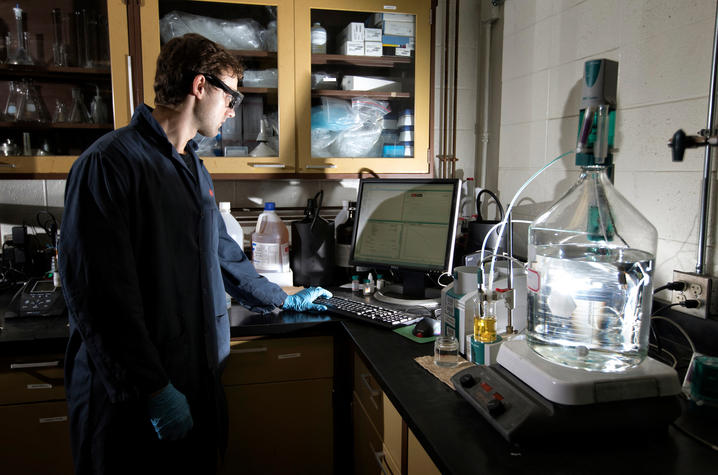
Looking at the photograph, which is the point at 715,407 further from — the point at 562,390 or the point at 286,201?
the point at 286,201

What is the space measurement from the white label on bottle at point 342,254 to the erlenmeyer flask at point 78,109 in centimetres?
115

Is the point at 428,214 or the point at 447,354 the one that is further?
the point at 428,214

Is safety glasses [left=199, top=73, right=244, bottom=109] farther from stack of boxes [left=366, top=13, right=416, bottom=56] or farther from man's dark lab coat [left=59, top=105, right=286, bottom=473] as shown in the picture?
stack of boxes [left=366, top=13, right=416, bottom=56]

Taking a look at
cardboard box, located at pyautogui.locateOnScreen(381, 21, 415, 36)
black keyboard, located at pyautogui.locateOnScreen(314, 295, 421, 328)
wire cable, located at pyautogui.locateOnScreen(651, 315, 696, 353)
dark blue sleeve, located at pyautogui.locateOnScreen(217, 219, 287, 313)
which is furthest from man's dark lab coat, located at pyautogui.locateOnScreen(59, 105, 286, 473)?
wire cable, located at pyautogui.locateOnScreen(651, 315, 696, 353)

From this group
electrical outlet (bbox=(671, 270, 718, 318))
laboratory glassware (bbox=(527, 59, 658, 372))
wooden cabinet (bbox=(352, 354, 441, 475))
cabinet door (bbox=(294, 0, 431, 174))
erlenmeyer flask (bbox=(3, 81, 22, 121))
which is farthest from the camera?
cabinet door (bbox=(294, 0, 431, 174))

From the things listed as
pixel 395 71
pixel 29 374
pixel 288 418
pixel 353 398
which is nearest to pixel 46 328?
pixel 29 374

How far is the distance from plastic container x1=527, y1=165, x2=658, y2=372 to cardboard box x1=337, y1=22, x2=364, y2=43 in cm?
133

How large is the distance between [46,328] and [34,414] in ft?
0.89

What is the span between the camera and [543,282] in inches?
43.6

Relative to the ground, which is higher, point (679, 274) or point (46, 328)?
point (679, 274)

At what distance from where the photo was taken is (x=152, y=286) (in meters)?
1.31

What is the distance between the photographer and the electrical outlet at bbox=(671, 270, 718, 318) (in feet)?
4.21

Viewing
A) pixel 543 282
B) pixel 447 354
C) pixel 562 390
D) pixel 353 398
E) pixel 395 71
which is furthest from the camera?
pixel 395 71

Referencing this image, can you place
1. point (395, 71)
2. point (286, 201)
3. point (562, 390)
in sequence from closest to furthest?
point (562, 390) < point (395, 71) < point (286, 201)
